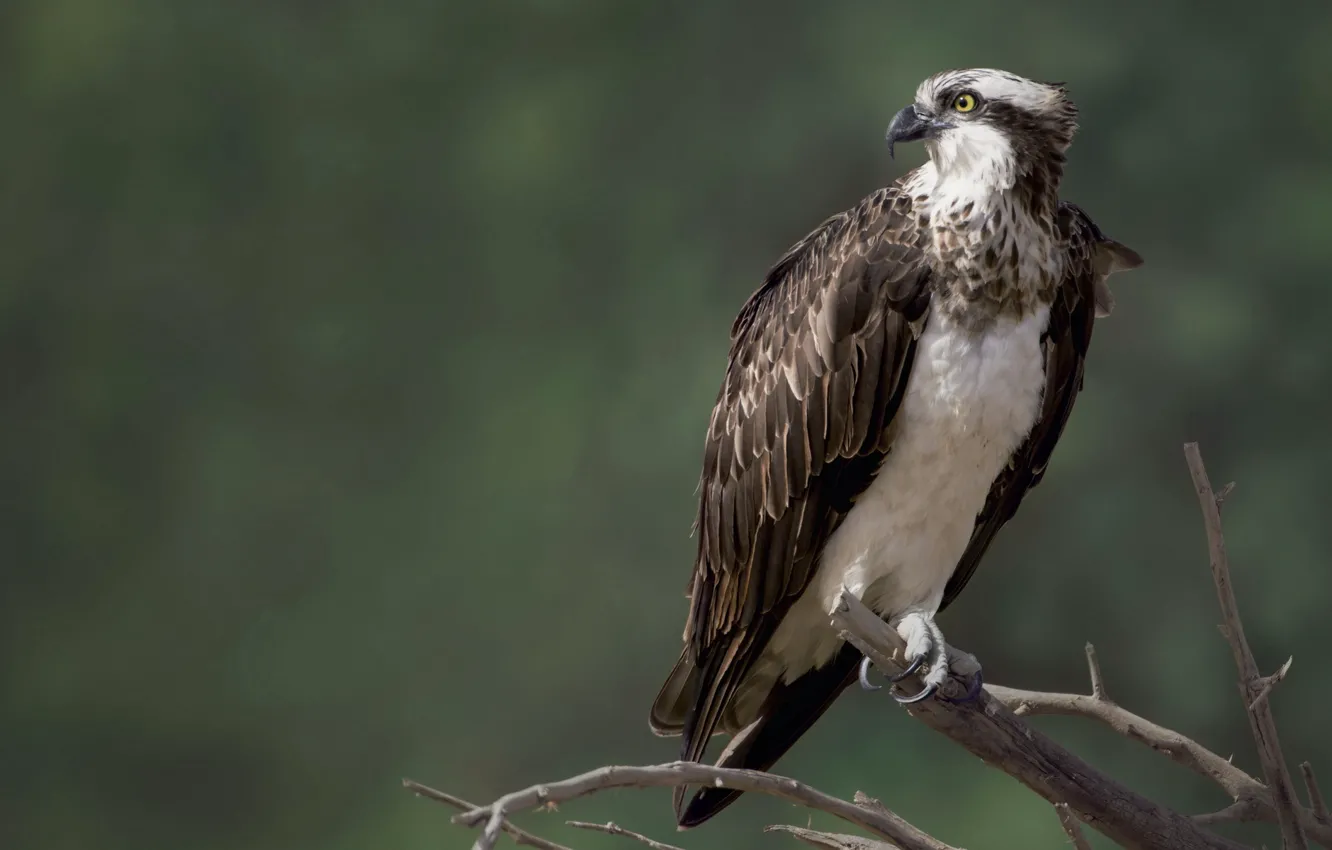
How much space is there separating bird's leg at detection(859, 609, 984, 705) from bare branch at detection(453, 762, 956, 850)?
194 millimetres

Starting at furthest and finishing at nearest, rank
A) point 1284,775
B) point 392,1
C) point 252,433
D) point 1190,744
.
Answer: point 392,1, point 252,433, point 1190,744, point 1284,775

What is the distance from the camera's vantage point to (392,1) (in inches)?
283

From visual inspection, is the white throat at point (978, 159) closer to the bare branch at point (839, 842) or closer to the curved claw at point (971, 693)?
the curved claw at point (971, 693)

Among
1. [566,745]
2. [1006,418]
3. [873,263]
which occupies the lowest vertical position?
[1006,418]

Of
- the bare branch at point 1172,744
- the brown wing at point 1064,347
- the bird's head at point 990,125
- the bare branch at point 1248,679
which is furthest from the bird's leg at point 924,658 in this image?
the bird's head at point 990,125

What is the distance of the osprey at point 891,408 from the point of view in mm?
2387

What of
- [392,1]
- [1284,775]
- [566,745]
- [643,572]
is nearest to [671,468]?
[643,572]

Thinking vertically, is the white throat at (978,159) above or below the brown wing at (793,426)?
above

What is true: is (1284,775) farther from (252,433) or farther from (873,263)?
(252,433)

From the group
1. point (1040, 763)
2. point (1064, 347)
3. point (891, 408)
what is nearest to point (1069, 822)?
point (1040, 763)

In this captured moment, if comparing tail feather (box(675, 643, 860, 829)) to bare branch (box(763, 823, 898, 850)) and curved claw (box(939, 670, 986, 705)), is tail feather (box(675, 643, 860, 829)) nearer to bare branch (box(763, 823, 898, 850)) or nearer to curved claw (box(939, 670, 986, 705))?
bare branch (box(763, 823, 898, 850))

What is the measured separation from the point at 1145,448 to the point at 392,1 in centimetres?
392

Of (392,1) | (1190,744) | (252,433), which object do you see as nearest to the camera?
(1190,744)

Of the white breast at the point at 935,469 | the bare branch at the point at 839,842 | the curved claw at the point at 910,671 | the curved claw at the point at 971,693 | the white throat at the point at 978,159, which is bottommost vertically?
the bare branch at the point at 839,842
